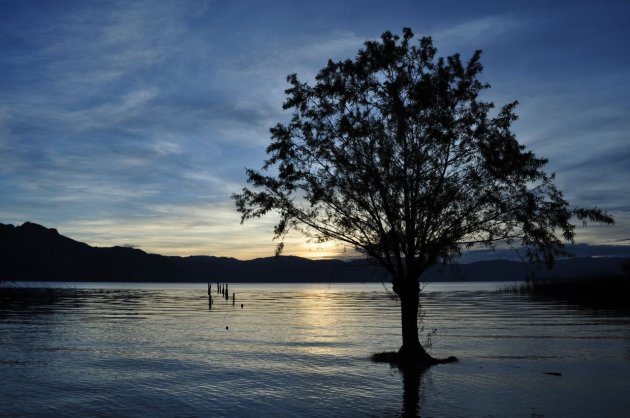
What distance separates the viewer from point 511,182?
25391mm

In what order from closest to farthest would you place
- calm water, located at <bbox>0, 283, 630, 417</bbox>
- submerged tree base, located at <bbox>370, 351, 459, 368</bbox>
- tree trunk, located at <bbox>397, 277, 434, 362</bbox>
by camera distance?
calm water, located at <bbox>0, 283, 630, 417</bbox>
tree trunk, located at <bbox>397, 277, 434, 362</bbox>
submerged tree base, located at <bbox>370, 351, 459, 368</bbox>

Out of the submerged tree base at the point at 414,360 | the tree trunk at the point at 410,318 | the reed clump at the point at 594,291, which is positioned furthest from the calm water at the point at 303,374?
the reed clump at the point at 594,291

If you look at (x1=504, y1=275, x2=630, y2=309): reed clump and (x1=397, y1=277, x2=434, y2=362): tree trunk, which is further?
(x1=504, y1=275, x2=630, y2=309): reed clump

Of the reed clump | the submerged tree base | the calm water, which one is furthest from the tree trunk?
the reed clump

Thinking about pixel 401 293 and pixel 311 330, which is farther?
pixel 311 330

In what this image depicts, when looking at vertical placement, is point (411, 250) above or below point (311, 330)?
above

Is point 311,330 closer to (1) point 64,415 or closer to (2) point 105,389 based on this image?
(2) point 105,389

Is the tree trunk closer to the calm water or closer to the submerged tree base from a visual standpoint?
the submerged tree base

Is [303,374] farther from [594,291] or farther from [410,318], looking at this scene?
[594,291]

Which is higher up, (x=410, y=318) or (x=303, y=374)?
(x=410, y=318)

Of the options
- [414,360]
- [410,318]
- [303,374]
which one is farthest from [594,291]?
[303,374]

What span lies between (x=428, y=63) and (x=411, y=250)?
908 cm

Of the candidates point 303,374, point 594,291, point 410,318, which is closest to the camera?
point 303,374

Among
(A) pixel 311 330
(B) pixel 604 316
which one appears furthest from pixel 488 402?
(B) pixel 604 316
